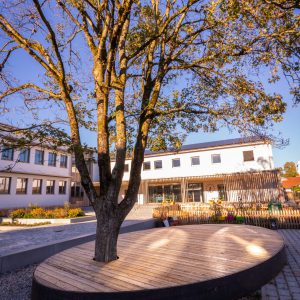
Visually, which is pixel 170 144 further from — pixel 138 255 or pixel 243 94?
pixel 138 255

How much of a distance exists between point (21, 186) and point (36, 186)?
2.04 m

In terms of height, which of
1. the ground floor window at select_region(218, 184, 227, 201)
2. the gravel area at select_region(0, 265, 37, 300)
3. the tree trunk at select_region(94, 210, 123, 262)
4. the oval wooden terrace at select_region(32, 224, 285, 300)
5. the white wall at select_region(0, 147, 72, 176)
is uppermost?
the white wall at select_region(0, 147, 72, 176)

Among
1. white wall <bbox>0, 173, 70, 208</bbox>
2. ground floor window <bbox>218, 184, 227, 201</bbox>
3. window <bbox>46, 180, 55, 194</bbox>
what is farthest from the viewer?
window <bbox>46, 180, 55, 194</bbox>

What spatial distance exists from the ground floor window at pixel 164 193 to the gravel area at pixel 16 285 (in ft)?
85.4

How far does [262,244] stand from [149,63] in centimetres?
547

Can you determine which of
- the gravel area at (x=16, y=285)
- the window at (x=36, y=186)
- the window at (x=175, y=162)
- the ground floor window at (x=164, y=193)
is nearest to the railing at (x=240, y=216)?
the gravel area at (x=16, y=285)

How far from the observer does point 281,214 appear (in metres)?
12.7

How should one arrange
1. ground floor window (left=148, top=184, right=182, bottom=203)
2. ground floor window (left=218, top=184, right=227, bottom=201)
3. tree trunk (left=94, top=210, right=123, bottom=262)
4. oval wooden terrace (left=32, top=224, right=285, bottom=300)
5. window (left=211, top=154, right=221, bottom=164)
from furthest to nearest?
1. ground floor window (left=148, top=184, right=182, bottom=203)
2. window (left=211, top=154, right=221, bottom=164)
3. ground floor window (left=218, top=184, right=227, bottom=201)
4. tree trunk (left=94, top=210, right=123, bottom=262)
5. oval wooden terrace (left=32, top=224, right=285, bottom=300)

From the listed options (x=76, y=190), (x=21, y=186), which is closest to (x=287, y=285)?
(x=21, y=186)

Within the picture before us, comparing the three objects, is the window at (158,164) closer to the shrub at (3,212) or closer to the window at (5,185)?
the window at (5,185)

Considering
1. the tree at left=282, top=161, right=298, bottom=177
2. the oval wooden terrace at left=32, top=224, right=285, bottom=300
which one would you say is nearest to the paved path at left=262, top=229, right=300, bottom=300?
the oval wooden terrace at left=32, top=224, right=285, bottom=300

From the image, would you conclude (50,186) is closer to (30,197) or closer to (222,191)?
(30,197)

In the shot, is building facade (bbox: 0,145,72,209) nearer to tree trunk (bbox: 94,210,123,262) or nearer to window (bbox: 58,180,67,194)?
window (bbox: 58,180,67,194)

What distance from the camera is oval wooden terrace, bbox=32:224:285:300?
336cm
